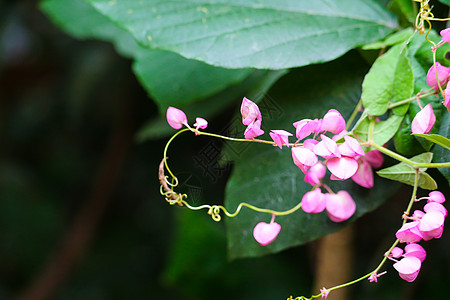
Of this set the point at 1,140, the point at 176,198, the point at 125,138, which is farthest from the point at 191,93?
the point at 1,140

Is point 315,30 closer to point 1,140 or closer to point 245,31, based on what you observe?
point 245,31

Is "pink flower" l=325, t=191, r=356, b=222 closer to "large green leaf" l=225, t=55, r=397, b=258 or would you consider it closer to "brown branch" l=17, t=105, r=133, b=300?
"large green leaf" l=225, t=55, r=397, b=258

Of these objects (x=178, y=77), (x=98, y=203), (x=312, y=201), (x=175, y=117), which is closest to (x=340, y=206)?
(x=312, y=201)

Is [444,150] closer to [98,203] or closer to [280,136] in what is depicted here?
[280,136]

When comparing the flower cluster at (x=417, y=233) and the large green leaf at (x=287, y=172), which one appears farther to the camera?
the large green leaf at (x=287, y=172)

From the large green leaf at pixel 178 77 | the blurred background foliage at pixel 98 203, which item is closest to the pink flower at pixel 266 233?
the large green leaf at pixel 178 77

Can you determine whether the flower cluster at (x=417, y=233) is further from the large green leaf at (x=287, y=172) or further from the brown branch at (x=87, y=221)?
the brown branch at (x=87, y=221)
